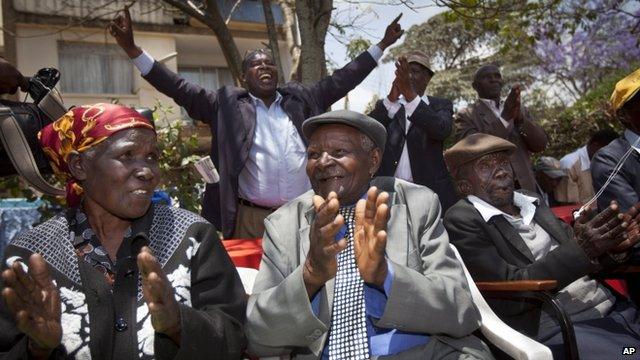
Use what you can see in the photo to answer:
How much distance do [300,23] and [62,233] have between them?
3.64 meters

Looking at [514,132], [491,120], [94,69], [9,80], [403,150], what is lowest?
[403,150]

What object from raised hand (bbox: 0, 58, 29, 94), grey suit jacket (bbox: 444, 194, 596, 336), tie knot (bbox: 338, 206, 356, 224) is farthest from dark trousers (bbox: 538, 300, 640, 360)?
raised hand (bbox: 0, 58, 29, 94)

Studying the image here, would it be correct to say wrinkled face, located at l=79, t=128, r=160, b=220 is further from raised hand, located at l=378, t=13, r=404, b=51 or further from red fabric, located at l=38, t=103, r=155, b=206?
raised hand, located at l=378, t=13, r=404, b=51

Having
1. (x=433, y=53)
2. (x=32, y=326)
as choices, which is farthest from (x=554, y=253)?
(x=433, y=53)

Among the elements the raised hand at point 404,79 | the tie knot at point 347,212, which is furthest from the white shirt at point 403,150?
the tie knot at point 347,212

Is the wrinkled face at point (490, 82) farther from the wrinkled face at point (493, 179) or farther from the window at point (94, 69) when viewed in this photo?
the window at point (94, 69)

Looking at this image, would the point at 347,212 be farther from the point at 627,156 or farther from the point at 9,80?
the point at 9,80

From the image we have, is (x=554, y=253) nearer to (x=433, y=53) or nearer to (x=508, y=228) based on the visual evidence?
(x=508, y=228)

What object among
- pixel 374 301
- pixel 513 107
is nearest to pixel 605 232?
pixel 374 301

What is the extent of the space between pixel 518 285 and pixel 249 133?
2.19 m

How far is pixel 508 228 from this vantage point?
3.04 m

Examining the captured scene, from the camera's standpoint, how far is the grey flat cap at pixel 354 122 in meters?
2.53

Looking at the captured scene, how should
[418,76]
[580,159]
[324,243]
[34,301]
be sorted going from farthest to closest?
[580,159], [418,76], [324,243], [34,301]

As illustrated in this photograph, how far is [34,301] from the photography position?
1.66m
